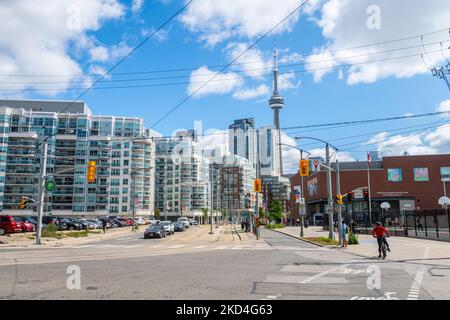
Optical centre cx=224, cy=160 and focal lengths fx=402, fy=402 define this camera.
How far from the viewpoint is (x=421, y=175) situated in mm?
86562

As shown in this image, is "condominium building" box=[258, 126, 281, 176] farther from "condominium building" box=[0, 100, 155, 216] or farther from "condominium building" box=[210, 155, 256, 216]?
"condominium building" box=[0, 100, 155, 216]

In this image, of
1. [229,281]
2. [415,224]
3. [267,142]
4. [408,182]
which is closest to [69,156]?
[267,142]

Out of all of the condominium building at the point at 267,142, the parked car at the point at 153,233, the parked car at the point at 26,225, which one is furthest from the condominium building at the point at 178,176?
the parked car at the point at 153,233

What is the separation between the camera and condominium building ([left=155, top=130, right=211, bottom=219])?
147 meters

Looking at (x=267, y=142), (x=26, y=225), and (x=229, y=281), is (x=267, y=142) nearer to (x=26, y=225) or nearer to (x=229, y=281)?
(x=26, y=225)

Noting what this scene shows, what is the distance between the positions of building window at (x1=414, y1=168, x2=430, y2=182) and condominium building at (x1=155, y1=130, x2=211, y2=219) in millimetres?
77081

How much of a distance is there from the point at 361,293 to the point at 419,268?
23.5 ft

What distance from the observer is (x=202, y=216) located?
14588cm

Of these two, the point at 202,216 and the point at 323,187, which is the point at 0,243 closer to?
the point at 323,187

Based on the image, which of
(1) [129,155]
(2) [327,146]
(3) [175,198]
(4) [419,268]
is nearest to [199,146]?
(3) [175,198]

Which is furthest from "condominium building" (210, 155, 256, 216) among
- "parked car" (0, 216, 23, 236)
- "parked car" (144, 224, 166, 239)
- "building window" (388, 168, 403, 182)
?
"parked car" (0, 216, 23, 236)

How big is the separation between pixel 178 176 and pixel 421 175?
8684 centimetres

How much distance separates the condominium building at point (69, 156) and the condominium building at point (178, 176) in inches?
852

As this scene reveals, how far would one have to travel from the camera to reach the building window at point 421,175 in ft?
283
